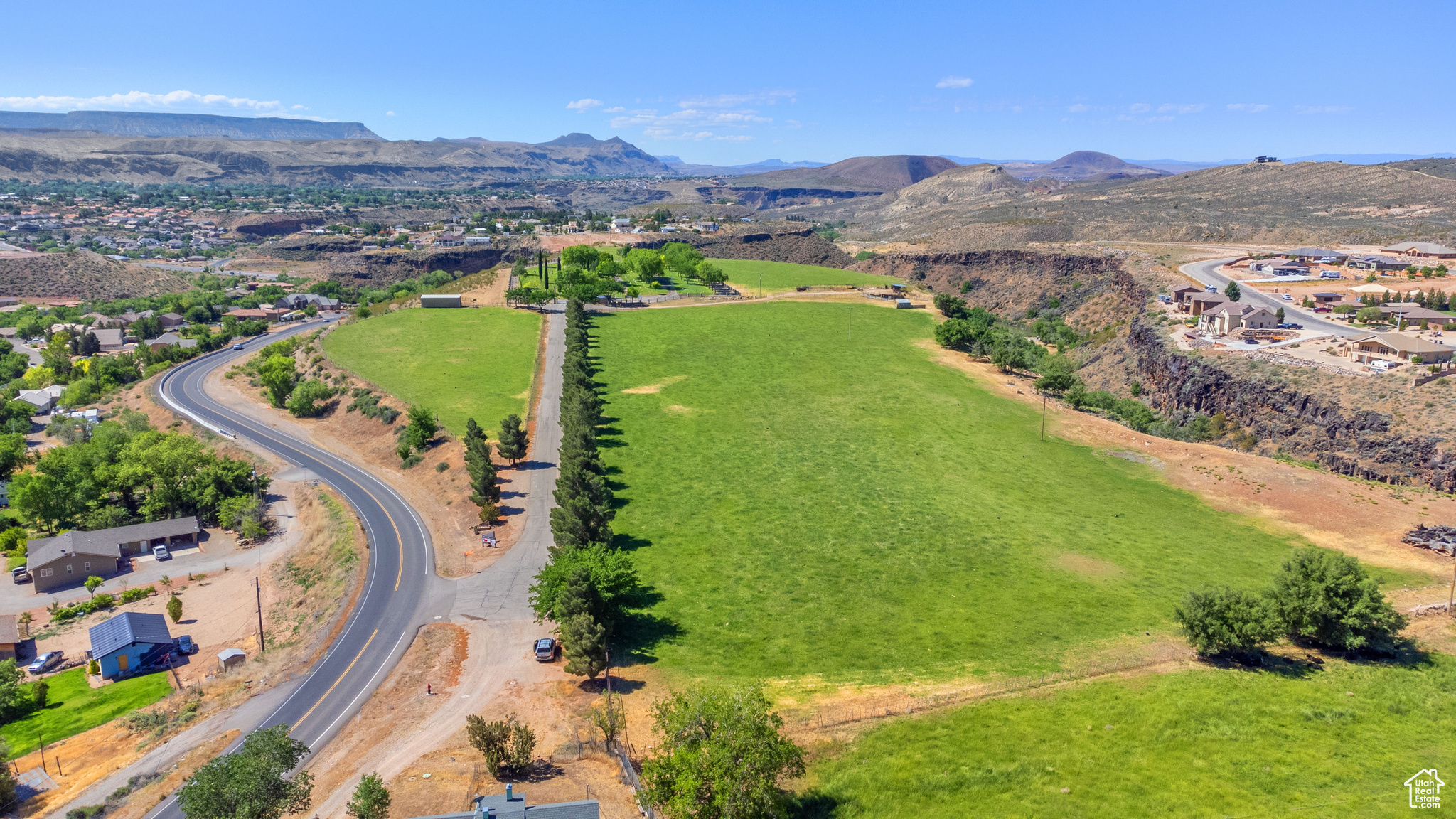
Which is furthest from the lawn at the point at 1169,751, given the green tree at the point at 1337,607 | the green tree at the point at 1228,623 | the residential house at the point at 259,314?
the residential house at the point at 259,314

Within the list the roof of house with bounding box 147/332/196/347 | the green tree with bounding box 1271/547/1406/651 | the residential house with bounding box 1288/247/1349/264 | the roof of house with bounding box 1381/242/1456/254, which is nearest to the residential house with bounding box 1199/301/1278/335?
the residential house with bounding box 1288/247/1349/264

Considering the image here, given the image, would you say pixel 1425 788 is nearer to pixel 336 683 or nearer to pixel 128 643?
pixel 336 683

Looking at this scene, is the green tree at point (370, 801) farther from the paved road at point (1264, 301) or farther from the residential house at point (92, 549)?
the paved road at point (1264, 301)

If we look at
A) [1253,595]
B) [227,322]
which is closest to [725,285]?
[227,322]

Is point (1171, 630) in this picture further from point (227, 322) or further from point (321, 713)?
point (227, 322)

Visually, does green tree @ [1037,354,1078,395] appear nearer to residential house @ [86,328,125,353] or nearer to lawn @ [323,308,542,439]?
lawn @ [323,308,542,439]

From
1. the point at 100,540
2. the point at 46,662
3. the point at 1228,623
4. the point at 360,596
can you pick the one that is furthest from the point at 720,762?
the point at 100,540

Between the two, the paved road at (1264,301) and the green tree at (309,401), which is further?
the paved road at (1264,301)
